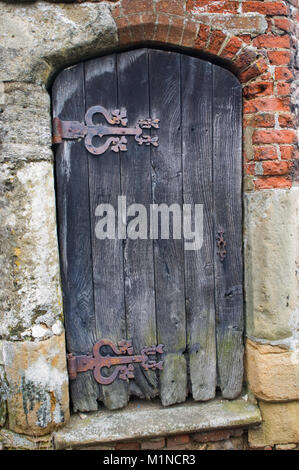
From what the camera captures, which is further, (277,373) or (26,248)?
(277,373)

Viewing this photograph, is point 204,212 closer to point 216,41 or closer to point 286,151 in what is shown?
point 286,151

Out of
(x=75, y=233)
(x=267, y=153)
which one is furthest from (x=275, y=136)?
(x=75, y=233)

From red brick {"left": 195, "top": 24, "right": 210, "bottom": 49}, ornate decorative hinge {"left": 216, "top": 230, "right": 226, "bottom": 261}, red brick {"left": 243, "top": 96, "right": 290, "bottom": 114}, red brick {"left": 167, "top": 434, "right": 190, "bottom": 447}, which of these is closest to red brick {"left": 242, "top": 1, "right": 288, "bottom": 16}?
red brick {"left": 195, "top": 24, "right": 210, "bottom": 49}

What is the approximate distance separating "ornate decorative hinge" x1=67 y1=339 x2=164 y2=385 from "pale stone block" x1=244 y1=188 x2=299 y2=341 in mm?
640

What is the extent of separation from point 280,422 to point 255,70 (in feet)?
6.58

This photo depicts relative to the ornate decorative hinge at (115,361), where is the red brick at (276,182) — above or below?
above

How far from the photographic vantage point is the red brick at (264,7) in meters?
1.76

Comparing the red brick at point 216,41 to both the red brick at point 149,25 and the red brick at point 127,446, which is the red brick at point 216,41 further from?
the red brick at point 127,446

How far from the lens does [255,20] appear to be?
1762mm

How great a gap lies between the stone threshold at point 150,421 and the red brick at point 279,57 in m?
1.97

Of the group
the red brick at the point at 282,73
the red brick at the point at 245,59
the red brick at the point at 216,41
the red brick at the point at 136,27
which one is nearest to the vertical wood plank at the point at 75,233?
the red brick at the point at 136,27

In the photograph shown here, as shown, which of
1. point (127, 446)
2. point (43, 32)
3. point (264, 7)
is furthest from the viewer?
point (127, 446)

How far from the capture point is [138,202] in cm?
188

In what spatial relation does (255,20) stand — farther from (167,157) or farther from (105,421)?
(105,421)
